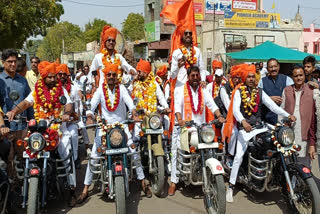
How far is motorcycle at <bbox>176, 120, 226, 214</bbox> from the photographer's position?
3.94m

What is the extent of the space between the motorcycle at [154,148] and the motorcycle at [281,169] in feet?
4.05

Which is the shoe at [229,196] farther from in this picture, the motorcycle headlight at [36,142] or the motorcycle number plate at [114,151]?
the motorcycle headlight at [36,142]

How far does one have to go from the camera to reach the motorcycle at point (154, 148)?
185 inches

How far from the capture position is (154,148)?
486cm

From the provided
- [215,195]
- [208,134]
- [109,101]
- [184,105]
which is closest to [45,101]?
[109,101]

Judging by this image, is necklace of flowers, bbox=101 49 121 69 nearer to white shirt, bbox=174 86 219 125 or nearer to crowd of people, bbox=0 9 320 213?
crowd of people, bbox=0 9 320 213

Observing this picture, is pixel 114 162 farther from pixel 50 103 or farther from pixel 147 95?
pixel 147 95

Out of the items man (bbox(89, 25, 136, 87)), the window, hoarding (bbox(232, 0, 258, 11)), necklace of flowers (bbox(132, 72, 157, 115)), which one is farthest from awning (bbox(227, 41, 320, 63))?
hoarding (bbox(232, 0, 258, 11))

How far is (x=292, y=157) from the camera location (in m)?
4.17

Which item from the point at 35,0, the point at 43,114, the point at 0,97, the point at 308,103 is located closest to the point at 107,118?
the point at 43,114

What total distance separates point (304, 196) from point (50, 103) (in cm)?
366

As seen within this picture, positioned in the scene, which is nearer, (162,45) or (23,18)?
(23,18)

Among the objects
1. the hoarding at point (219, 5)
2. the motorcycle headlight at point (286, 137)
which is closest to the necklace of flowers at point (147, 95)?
the motorcycle headlight at point (286, 137)

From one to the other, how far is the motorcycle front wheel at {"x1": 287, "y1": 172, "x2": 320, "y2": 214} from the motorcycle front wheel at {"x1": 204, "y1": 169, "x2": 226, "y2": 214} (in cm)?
90
